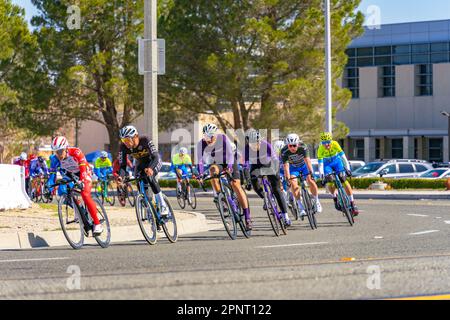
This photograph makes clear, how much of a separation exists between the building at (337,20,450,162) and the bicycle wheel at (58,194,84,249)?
5886 centimetres

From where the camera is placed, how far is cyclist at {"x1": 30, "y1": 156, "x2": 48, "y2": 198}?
1324 inches

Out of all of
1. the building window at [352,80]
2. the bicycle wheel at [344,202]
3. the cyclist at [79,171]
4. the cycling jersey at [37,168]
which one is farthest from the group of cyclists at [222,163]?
the building window at [352,80]

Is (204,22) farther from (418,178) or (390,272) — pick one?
(390,272)

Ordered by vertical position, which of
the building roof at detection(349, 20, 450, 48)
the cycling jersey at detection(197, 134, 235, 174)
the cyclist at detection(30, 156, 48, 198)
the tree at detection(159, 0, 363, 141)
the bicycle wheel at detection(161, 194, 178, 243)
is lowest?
the bicycle wheel at detection(161, 194, 178, 243)

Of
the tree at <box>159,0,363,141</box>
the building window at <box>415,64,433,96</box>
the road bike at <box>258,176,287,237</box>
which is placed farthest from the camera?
the building window at <box>415,64,433,96</box>

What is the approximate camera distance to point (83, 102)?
52219 millimetres

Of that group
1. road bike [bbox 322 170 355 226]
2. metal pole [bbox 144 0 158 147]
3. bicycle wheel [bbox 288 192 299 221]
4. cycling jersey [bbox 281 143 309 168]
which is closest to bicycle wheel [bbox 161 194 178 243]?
cycling jersey [bbox 281 143 309 168]

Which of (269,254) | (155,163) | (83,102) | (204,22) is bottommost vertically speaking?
(269,254)

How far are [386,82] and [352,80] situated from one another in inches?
114

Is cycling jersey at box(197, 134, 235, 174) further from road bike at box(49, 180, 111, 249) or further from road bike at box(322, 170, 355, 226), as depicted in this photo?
road bike at box(322, 170, 355, 226)

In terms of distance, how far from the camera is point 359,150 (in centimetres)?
7738
